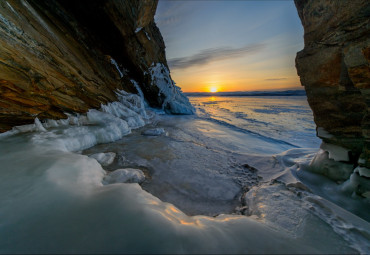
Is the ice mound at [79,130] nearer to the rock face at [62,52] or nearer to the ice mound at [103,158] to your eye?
the rock face at [62,52]

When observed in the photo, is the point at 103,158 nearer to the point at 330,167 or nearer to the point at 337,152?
the point at 330,167

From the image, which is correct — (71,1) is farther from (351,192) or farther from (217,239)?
(351,192)

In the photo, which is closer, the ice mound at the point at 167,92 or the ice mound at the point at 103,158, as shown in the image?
the ice mound at the point at 103,158

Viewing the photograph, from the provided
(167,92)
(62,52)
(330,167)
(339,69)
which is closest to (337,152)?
(330,167)

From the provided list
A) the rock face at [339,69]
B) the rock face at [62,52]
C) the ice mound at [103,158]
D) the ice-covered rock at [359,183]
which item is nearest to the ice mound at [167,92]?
the rock face at [62,52]

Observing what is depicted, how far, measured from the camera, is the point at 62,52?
5.34 meters

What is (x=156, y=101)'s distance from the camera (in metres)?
15.1

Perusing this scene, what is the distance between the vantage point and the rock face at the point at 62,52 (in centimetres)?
366

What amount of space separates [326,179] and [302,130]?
25.3 feet

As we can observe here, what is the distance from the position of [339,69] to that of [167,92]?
1309 cm

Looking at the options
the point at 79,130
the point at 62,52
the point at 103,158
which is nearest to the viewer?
the point at 103,158

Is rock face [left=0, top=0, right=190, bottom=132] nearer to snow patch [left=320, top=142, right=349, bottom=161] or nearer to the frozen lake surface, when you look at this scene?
the frozen lake surface

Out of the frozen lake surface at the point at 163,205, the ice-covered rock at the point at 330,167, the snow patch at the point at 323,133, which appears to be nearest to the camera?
the frozen lake surface at the point at 163,205

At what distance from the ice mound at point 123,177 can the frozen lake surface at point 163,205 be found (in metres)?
0.03
